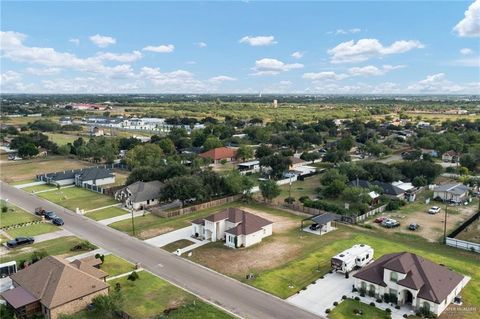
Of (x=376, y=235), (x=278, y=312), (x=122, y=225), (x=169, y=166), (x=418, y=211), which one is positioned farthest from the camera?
(x=169, y=166)

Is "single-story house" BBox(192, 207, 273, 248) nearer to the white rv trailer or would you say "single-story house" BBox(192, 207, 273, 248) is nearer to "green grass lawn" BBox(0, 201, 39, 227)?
the white rv trailer

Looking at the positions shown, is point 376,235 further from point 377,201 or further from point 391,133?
point 391,133

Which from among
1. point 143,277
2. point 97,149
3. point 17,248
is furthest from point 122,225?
point 97,149

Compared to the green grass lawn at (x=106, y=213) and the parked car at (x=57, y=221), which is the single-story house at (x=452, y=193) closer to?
the green grass lawn at (x=106, y=213)

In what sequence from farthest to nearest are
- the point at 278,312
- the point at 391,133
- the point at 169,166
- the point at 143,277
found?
the point at 391,133 → the point at 169,166 → the point at 143,277 → the point at 278,312

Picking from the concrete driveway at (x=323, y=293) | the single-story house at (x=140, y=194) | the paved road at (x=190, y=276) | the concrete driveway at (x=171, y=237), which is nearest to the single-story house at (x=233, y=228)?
the concrete driveway at (x=171, y=237)

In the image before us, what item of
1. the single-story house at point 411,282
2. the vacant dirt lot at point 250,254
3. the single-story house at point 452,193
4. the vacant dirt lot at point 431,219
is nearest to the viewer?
the single-story house at point 411,282

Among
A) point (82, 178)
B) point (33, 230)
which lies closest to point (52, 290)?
point (33, 230)
